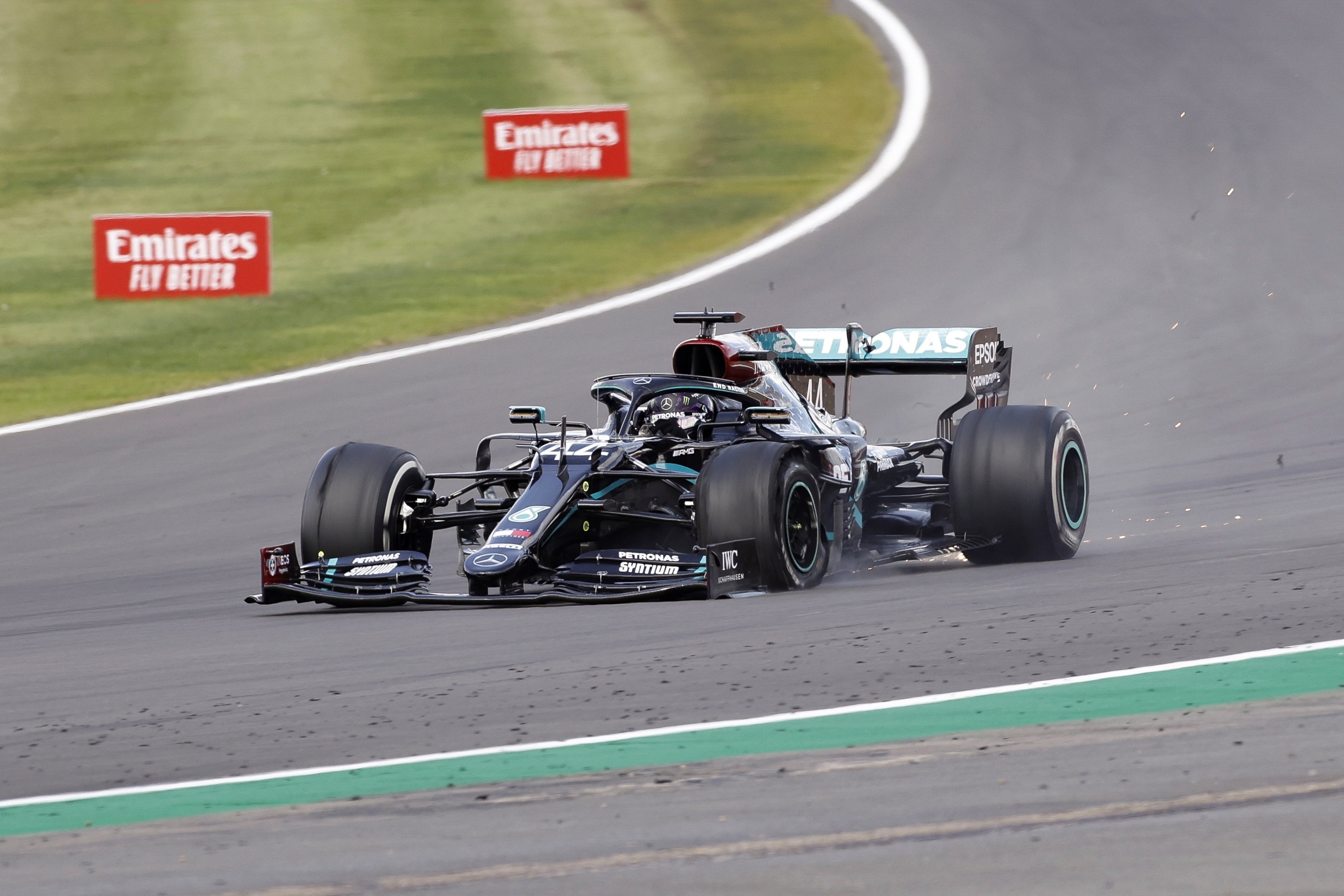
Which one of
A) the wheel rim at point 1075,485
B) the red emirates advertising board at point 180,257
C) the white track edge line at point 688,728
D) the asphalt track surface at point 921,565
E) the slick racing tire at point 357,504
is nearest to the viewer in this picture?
the asphalt track surface at point 921,565

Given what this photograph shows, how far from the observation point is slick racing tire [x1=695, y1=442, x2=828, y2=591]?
10.4 m

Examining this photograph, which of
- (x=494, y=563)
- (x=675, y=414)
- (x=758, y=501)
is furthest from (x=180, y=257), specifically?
(x=758, y=501)

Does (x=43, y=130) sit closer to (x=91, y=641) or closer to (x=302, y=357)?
(x=302, y=357)

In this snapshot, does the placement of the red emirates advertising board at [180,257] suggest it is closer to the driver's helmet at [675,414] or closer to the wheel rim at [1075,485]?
the driver's helmet at [675,414]

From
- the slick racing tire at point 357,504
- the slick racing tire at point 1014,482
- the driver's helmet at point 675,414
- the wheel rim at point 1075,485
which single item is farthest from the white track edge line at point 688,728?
the slick racing tire at point 357,504

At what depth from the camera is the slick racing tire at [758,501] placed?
410 inches

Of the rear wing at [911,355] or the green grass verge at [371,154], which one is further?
the green grass verge at [371,154]

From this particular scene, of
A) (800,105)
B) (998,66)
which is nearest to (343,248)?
(800,105)

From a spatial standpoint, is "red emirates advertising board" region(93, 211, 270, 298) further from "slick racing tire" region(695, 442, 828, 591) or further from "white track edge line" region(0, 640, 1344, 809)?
"white track edge line" region(0, 640, 1344, 809)

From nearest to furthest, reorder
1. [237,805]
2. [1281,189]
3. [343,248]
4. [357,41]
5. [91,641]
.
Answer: [237,805] → [91,641] → [1281,189] → [343,248] → [357,41]

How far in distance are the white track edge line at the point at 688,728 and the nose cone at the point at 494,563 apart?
3.28m

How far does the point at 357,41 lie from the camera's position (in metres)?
34.2

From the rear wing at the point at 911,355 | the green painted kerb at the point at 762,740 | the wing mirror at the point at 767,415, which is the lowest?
the green painted kerb at the point at 762,740

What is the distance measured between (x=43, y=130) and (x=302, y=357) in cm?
1233
